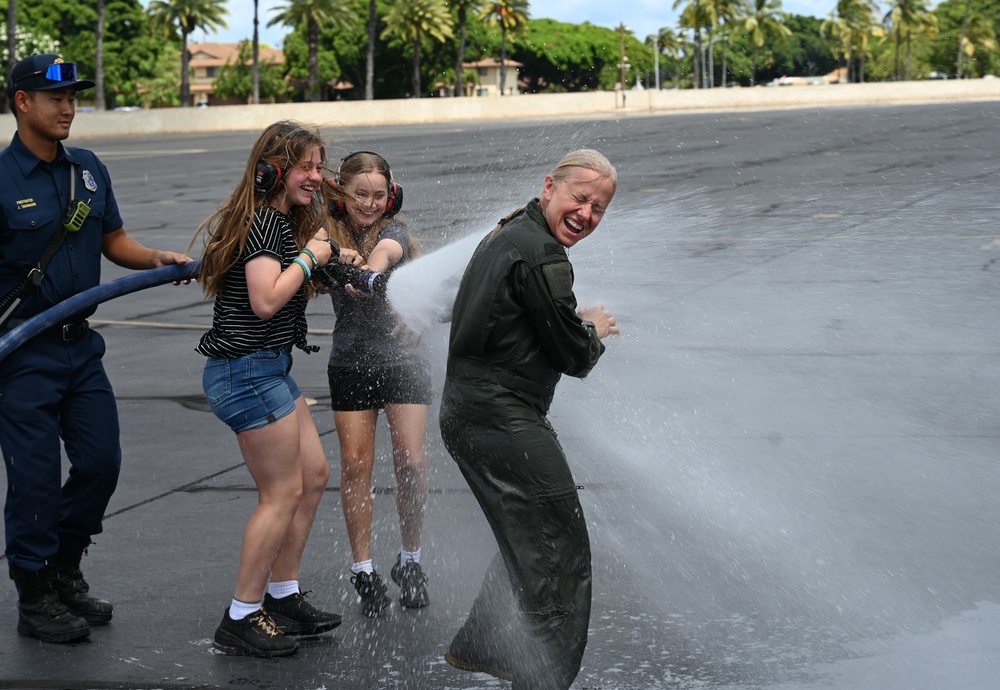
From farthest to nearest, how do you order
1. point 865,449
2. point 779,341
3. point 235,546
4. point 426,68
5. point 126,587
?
point 426,68, point 779,341, point 865,449, point 235,546, point 126,587

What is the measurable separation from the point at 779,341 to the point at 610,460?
297 centimetres

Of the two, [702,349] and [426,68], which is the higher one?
[426,68]

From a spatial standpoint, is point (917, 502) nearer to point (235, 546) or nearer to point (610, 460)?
point (610, 460)

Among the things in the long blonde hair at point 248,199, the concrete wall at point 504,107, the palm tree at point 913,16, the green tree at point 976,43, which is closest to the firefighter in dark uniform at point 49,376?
the long blonde hair at point 248,199

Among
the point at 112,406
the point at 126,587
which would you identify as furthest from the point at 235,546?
the point at 112,406

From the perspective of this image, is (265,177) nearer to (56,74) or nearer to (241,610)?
(56,74)

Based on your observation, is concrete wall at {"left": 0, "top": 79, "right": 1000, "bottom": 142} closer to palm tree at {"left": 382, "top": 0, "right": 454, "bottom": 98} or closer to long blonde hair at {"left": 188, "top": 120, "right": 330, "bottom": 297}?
palm tree at {"left": 382, "top": 0, "right": 454, "bottom": 98}

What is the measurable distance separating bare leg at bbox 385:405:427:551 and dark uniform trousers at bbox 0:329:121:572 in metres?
1.00

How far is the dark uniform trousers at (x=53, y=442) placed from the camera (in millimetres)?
4082

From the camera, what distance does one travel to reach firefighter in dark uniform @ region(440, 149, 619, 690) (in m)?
3.28

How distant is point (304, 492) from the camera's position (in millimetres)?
4164

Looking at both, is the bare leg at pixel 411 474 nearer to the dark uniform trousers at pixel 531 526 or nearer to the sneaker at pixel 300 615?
the sneaker at pixel 300 615

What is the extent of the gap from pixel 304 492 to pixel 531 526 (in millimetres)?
1128

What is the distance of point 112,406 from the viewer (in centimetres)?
431
